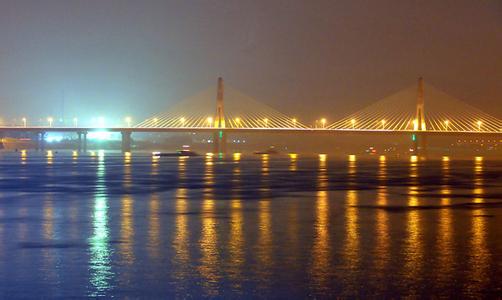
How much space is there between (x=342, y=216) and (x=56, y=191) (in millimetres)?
15184

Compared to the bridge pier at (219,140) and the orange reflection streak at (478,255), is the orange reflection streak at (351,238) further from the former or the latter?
the bridge pier at (219,140)

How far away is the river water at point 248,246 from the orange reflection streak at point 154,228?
0.11ft

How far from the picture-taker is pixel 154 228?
1920 centimetres

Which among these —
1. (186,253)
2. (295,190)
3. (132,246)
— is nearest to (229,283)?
(186,253)

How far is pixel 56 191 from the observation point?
33.1 meters

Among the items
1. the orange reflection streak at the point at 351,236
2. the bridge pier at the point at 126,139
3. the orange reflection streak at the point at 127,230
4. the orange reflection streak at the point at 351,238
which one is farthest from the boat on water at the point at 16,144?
the orange reflection streak at the point at 351,238

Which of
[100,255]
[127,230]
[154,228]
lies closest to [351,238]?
[154,228]

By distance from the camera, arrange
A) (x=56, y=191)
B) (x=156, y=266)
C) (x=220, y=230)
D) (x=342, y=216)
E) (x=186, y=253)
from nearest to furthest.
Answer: (x=156, y=266), (x=186, y=253), (x=220, y=230), (x=342, y=216), (x=56, y=191)

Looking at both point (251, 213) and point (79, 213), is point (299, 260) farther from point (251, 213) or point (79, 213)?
point (79, 213)

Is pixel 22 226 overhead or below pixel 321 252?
overhead

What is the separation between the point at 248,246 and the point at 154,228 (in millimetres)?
3947

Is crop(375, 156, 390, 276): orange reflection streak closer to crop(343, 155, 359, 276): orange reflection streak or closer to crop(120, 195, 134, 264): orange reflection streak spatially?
crop(343, 155, 359, 276): orange reflection streak

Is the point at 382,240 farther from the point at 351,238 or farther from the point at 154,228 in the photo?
the point at 154,228

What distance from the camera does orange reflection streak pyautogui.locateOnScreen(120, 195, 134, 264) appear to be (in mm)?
14891
